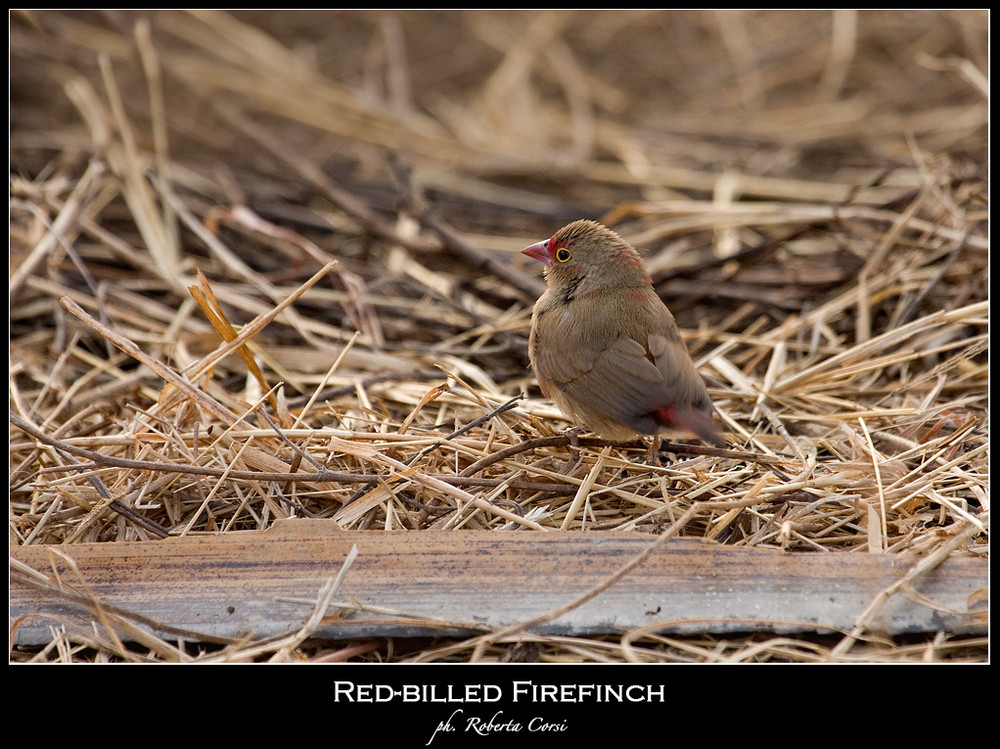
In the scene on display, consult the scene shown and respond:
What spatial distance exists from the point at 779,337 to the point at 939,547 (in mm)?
1263

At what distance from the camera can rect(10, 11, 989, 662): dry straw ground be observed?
2334 mm

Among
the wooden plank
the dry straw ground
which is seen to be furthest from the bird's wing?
the wooden plank

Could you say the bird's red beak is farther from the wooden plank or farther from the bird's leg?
the wooden plank

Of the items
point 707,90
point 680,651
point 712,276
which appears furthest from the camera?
point 707,90

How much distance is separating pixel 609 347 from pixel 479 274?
1405 mm

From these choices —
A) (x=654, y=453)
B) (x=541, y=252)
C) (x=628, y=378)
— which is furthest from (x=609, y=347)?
(x=541, y=252)

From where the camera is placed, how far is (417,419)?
285cm

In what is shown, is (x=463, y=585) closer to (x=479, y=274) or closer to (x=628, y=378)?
(x=628, y=378)

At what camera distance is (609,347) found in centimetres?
250

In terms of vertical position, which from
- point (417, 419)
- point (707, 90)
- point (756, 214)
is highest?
point (707, 90)

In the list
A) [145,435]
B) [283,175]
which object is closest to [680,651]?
[145,435]

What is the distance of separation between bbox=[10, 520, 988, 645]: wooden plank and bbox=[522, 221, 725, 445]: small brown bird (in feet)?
1.24

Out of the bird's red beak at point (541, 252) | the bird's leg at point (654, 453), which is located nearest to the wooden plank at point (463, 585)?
the bird's leg at point (654, 453)

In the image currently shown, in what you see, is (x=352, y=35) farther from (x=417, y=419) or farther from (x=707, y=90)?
(x=417, y=419)
